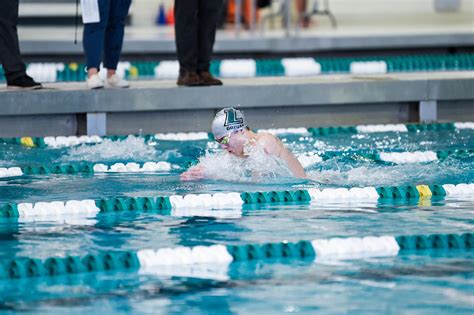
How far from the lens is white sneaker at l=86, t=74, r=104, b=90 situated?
6473mm

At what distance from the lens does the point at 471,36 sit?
1003cm

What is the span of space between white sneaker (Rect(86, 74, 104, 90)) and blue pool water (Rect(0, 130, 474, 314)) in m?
0.47

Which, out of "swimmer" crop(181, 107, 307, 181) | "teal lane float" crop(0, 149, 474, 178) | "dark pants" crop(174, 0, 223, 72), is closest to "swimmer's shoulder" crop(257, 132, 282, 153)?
"swimmer" crop(181, 107, 307, 181)

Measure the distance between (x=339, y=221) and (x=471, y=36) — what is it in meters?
6.12

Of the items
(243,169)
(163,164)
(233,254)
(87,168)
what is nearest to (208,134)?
(163,164)

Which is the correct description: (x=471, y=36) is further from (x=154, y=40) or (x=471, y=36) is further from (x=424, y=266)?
(x=424, y=266)

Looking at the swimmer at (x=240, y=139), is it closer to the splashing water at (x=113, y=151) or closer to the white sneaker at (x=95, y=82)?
the splashing water at (x=113, y=151)

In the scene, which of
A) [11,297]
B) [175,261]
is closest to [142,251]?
→ [175,261]

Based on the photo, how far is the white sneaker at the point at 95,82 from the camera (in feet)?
21.2

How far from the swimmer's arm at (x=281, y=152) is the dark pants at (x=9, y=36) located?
2013mm

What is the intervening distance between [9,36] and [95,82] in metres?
0.57

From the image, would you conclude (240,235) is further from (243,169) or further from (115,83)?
(115,83)

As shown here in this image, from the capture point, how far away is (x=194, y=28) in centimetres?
658

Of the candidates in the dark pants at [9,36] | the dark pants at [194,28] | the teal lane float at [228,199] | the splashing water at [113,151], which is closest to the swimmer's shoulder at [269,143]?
the teal lane float at [228,199]
